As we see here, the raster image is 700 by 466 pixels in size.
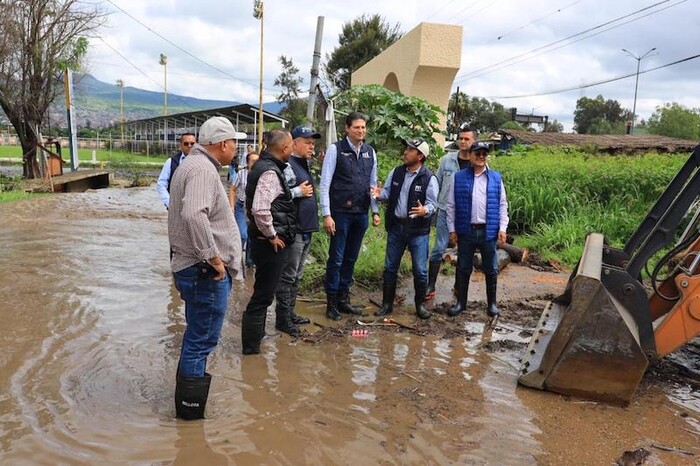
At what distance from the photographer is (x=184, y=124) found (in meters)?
42.4

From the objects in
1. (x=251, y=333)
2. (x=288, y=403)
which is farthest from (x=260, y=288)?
(x=288, y=403)

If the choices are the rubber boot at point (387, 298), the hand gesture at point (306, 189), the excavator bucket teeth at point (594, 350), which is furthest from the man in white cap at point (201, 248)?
the rubber boot at point (387, 298)

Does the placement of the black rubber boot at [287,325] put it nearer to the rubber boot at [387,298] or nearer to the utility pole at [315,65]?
the rubber boot at [387,298]

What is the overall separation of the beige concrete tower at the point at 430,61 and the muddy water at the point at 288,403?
8551 millimetres

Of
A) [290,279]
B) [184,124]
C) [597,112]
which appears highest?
[597,112]

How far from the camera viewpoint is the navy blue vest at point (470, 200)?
5277 millimetres

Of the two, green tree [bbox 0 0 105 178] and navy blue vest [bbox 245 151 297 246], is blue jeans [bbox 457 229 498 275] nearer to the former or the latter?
navy blue vest [bbox 245 151 297 246]

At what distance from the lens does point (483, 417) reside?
3375mm

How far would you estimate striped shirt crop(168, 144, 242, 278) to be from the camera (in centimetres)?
290

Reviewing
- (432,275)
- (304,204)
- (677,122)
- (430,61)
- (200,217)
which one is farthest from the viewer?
(677,122)

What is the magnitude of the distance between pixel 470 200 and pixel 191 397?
3242 mm

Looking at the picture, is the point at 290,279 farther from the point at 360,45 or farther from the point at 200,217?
the point at 360,45

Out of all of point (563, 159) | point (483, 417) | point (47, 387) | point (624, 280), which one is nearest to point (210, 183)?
point (47, 387)

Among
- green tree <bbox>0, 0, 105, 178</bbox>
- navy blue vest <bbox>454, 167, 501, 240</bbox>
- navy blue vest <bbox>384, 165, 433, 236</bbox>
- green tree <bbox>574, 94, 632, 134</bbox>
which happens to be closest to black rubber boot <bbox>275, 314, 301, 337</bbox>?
navy blue vest <bbox>384, 165, 433, 236</bbox>
